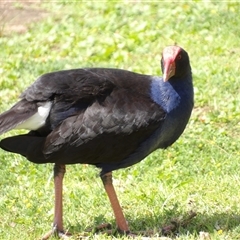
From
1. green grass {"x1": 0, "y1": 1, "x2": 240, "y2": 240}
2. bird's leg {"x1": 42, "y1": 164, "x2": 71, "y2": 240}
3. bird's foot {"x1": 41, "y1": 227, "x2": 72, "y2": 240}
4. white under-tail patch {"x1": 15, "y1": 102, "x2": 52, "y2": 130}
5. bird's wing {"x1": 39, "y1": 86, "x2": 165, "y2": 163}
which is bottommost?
green grass {"x1": 0, "y1": 1, "x2": 240, "y2": 240}

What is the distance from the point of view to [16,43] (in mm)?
9609

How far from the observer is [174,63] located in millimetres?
4801

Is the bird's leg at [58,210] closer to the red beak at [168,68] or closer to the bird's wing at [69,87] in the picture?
the bird's wing at [69,87]

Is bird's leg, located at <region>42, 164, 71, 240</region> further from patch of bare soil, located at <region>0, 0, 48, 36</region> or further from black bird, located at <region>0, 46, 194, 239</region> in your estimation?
patch of bare soil, located at <region>0, 0, 48, 36</region>

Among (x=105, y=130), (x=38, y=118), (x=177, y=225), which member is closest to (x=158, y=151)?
(x=177, y=225)

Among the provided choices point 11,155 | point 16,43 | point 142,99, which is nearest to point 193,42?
point 16,43

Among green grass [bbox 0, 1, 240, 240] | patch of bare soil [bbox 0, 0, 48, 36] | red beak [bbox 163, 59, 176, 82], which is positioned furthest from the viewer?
patch of bare soil [bbox 0, 0, 48, 36]

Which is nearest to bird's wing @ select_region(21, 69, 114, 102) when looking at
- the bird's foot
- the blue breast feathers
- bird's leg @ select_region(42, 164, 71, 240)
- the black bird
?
the black bird

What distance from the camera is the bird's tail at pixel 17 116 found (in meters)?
4.58

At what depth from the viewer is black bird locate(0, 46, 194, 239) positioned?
4.64 meters

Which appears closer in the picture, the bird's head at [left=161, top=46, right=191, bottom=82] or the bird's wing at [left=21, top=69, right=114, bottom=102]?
the bird's wing at [left=21, top=69, right=114, bottom=102]

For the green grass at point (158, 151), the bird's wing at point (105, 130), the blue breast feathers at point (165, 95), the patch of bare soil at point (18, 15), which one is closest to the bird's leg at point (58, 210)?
the green grass at point (158, 151)

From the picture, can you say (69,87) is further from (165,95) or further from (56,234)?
(56,234)

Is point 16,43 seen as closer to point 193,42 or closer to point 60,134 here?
point 193,42
